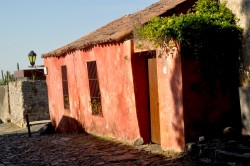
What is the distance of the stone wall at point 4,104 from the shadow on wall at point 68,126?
9170 mm

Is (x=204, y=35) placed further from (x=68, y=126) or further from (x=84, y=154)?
(x=68, y=126)

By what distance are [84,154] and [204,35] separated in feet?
13.1

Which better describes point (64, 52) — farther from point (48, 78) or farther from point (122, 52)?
point (122, 52)

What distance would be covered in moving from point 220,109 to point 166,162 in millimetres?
1813

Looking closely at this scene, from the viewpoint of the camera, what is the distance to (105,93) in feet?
34.9

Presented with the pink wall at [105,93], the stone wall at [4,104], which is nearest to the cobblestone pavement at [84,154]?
the pink wall at [105,93]

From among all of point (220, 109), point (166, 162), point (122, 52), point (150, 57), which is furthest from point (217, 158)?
point (122, 52)

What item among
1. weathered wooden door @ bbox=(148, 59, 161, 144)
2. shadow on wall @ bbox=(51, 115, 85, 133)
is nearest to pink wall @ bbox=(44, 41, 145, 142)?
shadow on wall @ bbox=(51, 115, 85, 133)

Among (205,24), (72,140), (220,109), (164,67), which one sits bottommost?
(72,140)

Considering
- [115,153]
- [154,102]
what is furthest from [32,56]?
[115,153]

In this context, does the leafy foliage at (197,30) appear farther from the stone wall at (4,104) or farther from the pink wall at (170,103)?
the stone wall at (4,104)

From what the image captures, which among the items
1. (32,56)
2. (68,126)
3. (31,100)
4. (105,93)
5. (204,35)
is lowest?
(68,126)

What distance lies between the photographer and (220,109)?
7.68 meters

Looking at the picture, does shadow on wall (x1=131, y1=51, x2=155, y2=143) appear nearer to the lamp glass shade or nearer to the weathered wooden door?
the weathered wooden door
